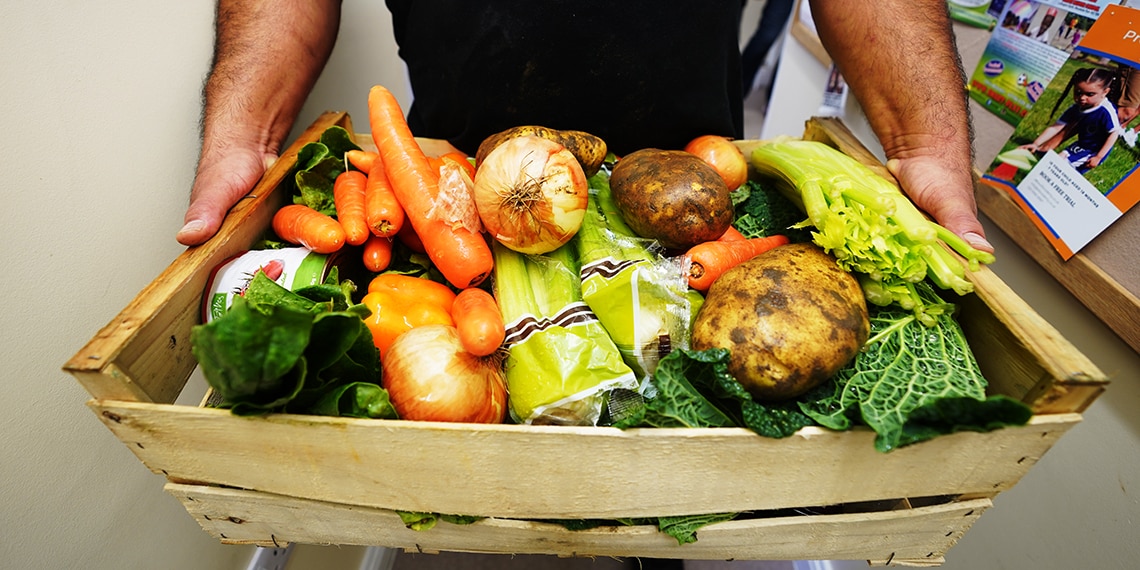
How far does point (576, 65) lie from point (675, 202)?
0.39m

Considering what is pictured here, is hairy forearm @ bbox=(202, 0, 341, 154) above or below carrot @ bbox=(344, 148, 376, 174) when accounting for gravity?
above

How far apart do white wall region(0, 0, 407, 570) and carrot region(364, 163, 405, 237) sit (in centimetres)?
36

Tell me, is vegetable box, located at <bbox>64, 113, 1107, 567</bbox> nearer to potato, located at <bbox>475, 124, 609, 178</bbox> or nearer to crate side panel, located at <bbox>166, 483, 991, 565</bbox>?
crate side panel, located at <bbox>166, 483, 991, 565</bbox>

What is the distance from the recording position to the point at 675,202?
830mm

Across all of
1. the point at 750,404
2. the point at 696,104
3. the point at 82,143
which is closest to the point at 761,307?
the point at 750,404

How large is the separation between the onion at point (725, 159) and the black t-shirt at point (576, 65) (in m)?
0.08

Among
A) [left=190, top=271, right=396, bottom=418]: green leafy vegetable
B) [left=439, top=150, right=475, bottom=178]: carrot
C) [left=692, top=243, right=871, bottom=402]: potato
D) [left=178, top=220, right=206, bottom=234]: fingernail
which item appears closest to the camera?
[left=190, top=271, right=396, bottom=418]: green leafy vegetable

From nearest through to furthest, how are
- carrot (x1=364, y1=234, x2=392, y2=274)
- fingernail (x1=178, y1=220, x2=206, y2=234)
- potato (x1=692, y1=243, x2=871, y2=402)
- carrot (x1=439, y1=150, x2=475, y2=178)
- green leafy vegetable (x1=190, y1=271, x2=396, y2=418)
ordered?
green leafy vegetable (x1=190, y1=271, x2=396, y2=418) < potato (x1=692, y1=243, x2=871, y2=402) < fingernail (x1=178, y1=220, x2=206, y2=234) < carrot (x1=364, y1=234, x2=392, y2=274) < carrot (x1=439, y1=150, x2=475, y2=178)

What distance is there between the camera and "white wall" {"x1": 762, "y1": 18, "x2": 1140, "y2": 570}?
0.88m

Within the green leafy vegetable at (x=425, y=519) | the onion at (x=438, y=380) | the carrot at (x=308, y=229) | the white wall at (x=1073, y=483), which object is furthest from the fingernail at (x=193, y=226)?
the white wall at (x=1073, y=483)

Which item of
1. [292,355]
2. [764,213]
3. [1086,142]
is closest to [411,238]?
[292,355]

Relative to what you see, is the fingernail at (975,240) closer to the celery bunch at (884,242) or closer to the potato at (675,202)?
the celery bunch at (884,242)

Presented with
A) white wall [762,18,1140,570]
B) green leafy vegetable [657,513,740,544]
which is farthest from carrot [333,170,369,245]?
white wall [762,18,1140,570]

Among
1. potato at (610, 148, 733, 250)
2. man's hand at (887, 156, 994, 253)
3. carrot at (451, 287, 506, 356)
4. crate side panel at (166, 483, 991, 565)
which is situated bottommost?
crate side panel at (166, 483, 991, 565)
